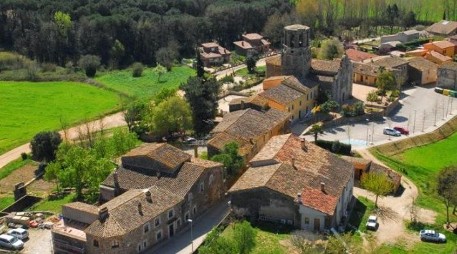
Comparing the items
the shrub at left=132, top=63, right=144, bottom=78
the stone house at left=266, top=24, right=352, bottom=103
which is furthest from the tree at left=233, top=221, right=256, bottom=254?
the shrub at left=132, top=63, right=144, bottom=78

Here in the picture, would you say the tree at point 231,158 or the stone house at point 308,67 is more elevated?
the stone house at point 308,67

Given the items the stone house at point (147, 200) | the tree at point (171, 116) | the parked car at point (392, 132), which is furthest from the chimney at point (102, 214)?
the parked car at point (392, 132)

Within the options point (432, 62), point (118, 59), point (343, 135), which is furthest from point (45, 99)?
point (432, 62)

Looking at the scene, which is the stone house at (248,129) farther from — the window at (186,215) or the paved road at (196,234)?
the window at (186,215)

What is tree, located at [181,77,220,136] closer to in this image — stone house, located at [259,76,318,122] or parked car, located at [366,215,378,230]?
stone house, located at [259,76,318,122]

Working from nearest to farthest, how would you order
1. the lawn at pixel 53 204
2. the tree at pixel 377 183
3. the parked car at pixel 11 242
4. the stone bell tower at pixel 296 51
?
the parked car at pixel 11 242 < the tree at pixel 377 183 < the lawn at pixel 53 204 < the stone bell tower at pixel 296 51

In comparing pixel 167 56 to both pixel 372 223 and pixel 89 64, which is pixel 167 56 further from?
pixel 372 223
